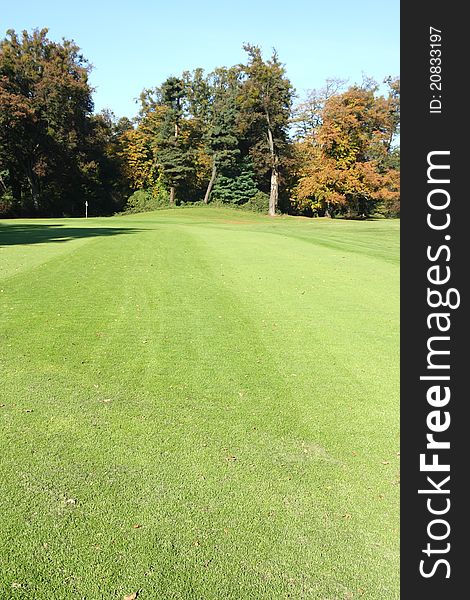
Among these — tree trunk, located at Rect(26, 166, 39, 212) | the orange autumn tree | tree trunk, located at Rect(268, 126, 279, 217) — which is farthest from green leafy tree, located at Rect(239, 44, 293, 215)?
tree trunk, located at Rect(26, 166, 39, 212)

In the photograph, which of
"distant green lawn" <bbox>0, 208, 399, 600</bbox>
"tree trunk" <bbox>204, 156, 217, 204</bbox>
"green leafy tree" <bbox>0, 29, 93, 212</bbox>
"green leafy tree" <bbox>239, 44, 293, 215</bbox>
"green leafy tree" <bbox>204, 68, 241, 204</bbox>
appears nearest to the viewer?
"distant green lawn" <bbox>0, 208, 399, 600</bbox>

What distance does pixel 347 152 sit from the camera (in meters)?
46.5

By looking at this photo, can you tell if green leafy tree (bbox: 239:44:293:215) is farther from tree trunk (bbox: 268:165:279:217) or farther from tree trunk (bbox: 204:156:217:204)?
tree trunk (bbox: 204:156:217:204)

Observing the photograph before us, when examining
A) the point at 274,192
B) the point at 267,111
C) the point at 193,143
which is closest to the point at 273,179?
the point at 274,192

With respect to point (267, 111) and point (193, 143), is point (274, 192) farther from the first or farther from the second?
point (193, 143)

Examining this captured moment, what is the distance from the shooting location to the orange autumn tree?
45.0 metres

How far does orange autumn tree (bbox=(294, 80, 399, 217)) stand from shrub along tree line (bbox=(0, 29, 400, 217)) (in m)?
0.12

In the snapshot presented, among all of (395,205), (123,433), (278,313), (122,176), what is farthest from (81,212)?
(123,433)

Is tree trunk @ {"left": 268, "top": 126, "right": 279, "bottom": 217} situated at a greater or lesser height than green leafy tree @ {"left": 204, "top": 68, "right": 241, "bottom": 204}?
lesser

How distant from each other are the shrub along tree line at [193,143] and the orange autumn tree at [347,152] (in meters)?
0.12

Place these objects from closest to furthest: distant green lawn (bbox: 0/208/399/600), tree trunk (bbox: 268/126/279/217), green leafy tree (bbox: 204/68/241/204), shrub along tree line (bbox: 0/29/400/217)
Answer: distant green lawn (bbox: 0/208/399/600)
shrub along tree line (bbox: 0/29/400/217)
tree trunk (bbox: 268/126/279/217)
green leafy tree (bbox: 204/68/241/204)

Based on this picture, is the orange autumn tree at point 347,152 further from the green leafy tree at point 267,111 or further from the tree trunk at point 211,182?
the tree trunk at point 211,182

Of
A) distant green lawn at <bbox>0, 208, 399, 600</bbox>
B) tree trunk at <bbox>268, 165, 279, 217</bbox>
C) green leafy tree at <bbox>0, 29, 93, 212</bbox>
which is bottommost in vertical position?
distant green lawn at <bbox>0, 208, 399, 600</bbox>

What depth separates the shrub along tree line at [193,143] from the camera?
144 ft
